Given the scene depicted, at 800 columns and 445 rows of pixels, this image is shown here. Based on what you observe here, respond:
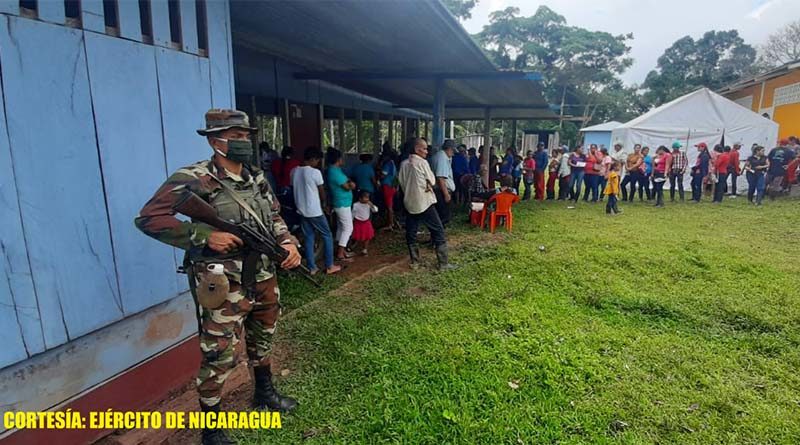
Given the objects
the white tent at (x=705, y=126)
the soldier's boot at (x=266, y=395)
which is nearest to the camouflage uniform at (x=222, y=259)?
the soldier's boot at (x=266, y=395)

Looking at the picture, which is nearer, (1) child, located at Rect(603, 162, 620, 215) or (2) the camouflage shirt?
(2) the camouflage shirt

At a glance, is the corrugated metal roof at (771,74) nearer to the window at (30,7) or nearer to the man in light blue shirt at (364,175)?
the man in light blue shirt at (364,175)

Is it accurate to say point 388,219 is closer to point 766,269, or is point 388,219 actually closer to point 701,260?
point 701,260

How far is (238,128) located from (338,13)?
2.60 m

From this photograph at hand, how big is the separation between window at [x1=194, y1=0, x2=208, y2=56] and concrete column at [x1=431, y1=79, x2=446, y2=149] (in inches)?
175

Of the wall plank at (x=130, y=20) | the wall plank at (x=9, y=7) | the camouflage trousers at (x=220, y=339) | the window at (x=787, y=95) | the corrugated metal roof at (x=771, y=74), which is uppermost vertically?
the corrugated metal roof at (x=771, y=74)

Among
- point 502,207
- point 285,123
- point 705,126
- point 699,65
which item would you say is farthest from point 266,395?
point 699,65

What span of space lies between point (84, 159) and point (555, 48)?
120 feet

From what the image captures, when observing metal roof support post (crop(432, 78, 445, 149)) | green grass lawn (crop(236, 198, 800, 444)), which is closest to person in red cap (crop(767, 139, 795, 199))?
green grass lawn (crop(236, 198, 800, 444))

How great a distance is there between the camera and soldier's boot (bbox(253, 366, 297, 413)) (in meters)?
2.67

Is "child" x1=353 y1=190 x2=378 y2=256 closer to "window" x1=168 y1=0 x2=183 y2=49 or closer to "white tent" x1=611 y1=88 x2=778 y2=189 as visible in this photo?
"window" x1=168 y1=0 x2=183 y2=49

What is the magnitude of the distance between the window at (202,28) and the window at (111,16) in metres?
0.59

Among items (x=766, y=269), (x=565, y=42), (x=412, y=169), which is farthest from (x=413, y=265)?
(x=565, y=42)

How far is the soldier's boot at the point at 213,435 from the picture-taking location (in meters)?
2.31
